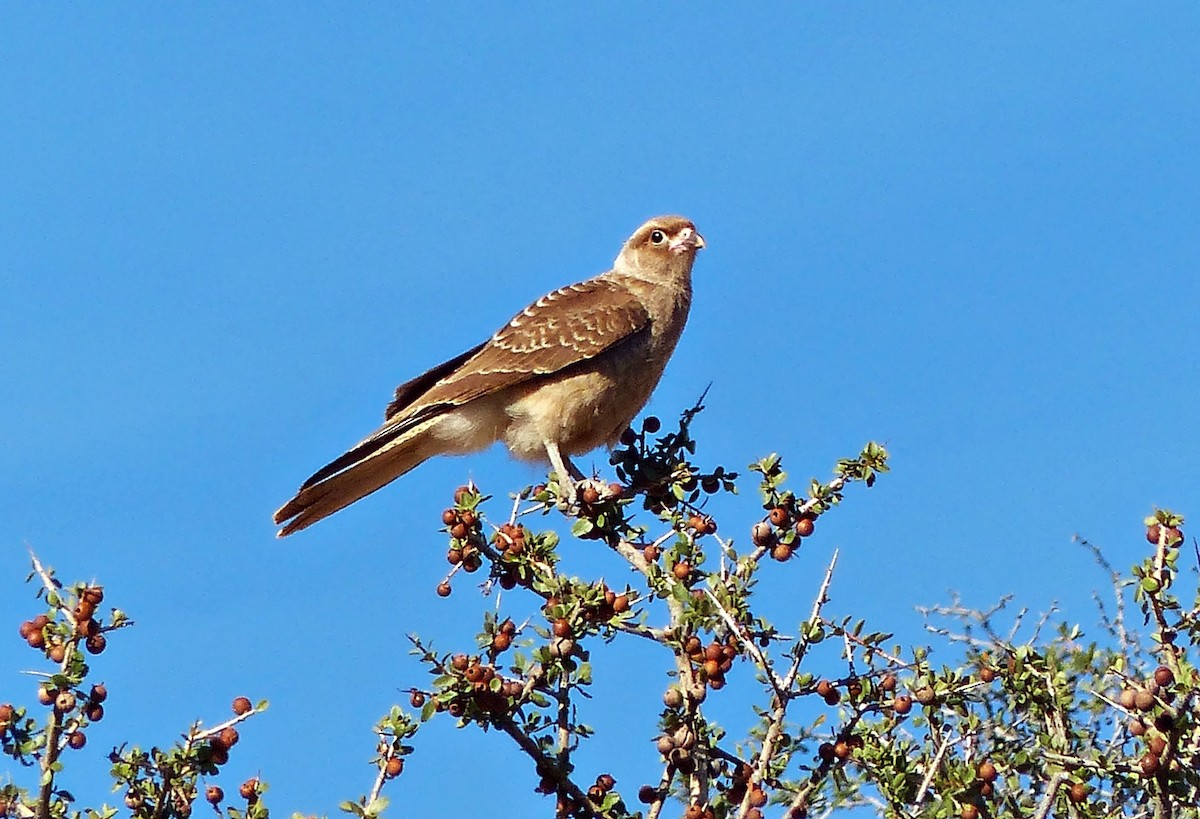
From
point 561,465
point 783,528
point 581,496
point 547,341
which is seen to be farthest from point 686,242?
point 783,528

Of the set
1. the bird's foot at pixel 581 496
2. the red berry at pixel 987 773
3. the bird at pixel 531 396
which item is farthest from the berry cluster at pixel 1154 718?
the bird at pixel 531 396

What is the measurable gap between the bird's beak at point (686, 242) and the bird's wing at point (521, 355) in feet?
1.73

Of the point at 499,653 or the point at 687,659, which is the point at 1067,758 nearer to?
the point at 687,659

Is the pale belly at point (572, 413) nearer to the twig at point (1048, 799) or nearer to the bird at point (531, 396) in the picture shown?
the bird at point (531, 396)

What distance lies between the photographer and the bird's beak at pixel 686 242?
30.0 ft

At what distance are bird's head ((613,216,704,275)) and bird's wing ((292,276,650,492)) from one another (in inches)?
17.7

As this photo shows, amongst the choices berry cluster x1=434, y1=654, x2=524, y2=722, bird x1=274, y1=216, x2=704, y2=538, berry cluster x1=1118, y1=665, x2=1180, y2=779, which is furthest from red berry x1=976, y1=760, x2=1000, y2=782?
bird x1=274, y1=216, x2=704, y2=538

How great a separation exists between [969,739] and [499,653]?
4.50ft

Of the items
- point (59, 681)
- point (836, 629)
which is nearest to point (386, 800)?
point (59, 681)

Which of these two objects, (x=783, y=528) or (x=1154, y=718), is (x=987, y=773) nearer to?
(x=1154, y=718)

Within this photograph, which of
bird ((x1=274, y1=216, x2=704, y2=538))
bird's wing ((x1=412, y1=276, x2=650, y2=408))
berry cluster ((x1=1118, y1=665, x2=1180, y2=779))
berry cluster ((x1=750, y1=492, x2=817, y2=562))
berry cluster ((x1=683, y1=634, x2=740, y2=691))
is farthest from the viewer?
bird's wing ((x1=412, y1=276, x2=650, y2=408))

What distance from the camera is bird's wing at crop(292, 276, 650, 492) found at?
26.4ft

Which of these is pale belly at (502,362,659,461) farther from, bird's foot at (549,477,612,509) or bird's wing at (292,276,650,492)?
bird's foot at (549,477,612,509)

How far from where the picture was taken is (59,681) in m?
4.04
